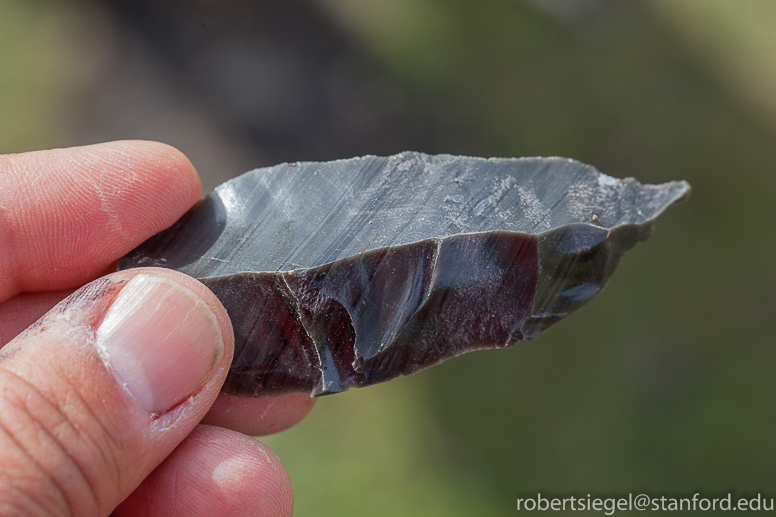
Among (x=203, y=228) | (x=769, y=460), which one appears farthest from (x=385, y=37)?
(x=769, y=460)

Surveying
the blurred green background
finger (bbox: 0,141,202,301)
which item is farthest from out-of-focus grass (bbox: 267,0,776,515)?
finger (bbox: 0,141,202,301)

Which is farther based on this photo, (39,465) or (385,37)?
(385,37)

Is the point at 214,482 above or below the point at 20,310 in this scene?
below

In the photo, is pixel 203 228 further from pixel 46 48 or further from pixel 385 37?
pixel 46 48

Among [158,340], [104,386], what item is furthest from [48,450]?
[158,340]

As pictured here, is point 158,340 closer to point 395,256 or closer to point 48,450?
point 48,450

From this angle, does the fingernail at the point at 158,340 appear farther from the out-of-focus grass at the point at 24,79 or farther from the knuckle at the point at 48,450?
the out-of-focus grass at the point at 24,79

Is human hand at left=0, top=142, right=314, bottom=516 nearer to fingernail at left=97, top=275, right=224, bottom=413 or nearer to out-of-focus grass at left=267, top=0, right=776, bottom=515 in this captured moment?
fingernail at left=97, top=275, right=224, bottom=413
